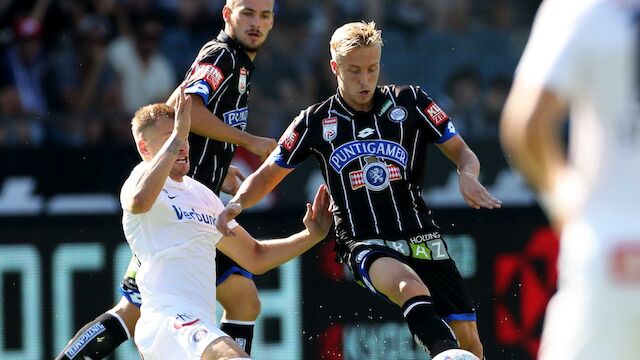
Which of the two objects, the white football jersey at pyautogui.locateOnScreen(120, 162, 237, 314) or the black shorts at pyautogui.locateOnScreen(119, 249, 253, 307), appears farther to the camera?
the black shorts at pyautogui.locateOnScreen(119, 249, 253, 307)

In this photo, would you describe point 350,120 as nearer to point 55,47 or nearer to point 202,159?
point 202,159

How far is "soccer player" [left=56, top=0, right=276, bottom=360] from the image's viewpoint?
22.3ft

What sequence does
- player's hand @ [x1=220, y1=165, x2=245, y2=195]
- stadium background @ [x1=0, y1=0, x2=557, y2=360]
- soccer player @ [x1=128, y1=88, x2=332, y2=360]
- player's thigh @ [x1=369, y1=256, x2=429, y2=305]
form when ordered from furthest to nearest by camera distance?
stadium background @ [x1=0, y1=0, x2=557, y2=360], player's hand @ [x1=220, y1=165, x2=245, y2=195], player's thigh @ [x1=369, y1=256, x2=429, y2=305], soccer player @ [x1=128, y1=88, x2=332, y2=360]

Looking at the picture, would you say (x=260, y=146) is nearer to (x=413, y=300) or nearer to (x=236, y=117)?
(x=236, y=117)

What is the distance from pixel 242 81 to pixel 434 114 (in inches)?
43.3

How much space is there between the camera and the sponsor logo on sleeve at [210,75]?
6.71 metres

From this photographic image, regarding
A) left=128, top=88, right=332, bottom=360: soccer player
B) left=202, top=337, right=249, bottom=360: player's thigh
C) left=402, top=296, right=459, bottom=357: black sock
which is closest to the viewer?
left=202, top=337, right=249, bottom=360: player's thigh

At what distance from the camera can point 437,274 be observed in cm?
639

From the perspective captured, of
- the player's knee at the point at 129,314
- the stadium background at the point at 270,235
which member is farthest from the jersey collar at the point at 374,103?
the stadium background at the point at 270,235

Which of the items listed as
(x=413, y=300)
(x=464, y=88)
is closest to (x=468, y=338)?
(x=413, y=300)

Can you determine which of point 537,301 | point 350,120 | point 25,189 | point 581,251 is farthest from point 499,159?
point 581,251

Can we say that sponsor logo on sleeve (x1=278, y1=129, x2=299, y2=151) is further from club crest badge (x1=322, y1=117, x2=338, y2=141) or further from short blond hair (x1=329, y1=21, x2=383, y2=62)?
short blond hair (x1=329, y1=21, x2=383, y2=62)

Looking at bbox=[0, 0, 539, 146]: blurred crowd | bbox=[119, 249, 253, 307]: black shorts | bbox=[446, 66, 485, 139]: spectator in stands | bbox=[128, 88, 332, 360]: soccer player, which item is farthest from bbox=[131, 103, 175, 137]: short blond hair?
bbox=[0, 0, 539, 146]: blurred crowd

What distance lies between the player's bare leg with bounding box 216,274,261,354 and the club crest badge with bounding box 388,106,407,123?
1.26m
